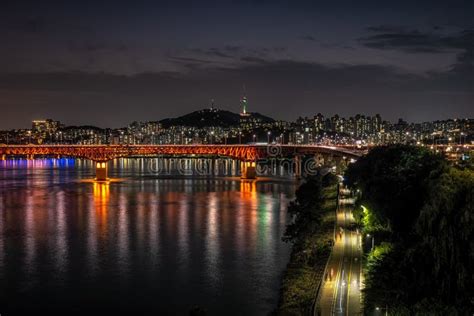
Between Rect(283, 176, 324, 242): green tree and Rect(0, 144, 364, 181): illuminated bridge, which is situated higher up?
Rect(0, 144, 364, 181): illuminated bridge

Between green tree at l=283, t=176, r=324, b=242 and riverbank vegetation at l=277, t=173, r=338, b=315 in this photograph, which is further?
green tree at l=283, t=176, r=324, b=242

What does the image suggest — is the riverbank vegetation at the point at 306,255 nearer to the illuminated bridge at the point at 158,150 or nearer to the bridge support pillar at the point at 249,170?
the bridge support pillar at the point at 249,170

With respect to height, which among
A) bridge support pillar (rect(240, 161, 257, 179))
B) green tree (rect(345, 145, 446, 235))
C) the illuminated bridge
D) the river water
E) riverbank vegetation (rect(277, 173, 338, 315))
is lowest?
the river water

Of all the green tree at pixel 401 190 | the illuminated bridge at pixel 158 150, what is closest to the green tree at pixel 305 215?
the green tree at pixel 401 190

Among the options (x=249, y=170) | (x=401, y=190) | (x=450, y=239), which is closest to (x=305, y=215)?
(x=401, y=190)

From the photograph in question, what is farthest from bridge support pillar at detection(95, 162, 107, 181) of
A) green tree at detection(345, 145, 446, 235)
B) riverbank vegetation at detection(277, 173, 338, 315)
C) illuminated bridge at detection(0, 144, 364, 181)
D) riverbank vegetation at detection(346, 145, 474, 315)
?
riverbank vegetation at detection(346, 145, 474, 315)

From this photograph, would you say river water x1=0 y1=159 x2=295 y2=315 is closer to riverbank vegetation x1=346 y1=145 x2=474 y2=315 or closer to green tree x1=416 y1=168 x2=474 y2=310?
riverbank vegetation x1=346 y1=145 x2=474 y2=315

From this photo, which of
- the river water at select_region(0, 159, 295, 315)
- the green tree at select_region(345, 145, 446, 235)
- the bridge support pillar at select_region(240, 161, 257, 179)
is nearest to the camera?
the green tree at select_region(345, 145, 446, 235)

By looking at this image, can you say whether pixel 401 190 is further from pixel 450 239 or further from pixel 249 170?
pixel 249 170
